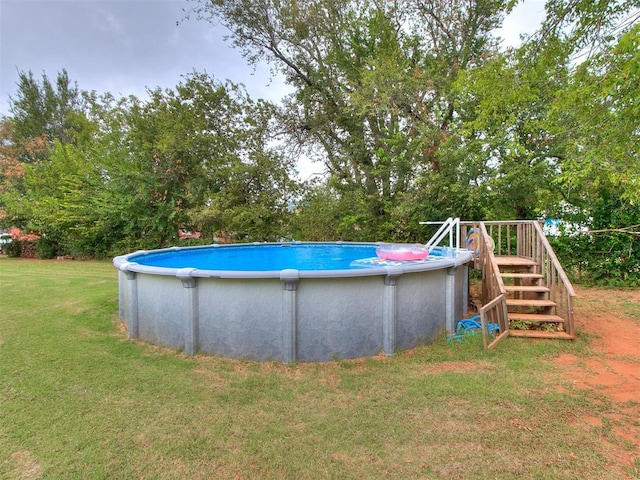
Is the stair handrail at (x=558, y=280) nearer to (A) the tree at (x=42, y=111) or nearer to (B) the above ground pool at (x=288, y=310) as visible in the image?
(B) the above ground pool at (x=288, y=310)

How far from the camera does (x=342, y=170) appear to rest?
12.8m

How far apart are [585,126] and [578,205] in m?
5.58

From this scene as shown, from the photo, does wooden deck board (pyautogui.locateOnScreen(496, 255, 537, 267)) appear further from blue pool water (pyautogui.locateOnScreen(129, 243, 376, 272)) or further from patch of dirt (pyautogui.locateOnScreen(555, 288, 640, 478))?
blue pool water (pyautogui.locateOnScreen(129, 243, 376, 272))

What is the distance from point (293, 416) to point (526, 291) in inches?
182

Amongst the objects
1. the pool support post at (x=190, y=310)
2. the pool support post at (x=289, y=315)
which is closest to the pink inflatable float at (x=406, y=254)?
the pool support post at (x=289, y=315)

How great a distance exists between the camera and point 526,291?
18.6 ft

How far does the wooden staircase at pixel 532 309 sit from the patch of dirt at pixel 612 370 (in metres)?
0.46

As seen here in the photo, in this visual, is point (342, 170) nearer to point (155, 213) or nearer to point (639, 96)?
point (155, 213)

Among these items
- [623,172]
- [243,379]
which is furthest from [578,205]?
[243,379]

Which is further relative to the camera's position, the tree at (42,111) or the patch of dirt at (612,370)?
the tree at (42,111)

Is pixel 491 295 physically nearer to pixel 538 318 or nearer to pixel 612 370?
pixel 538 318

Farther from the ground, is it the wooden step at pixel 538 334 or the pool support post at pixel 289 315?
the pool support post at pixel 289 315

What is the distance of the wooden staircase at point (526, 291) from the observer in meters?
4.78

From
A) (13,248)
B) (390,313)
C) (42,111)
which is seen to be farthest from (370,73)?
(42,111)
